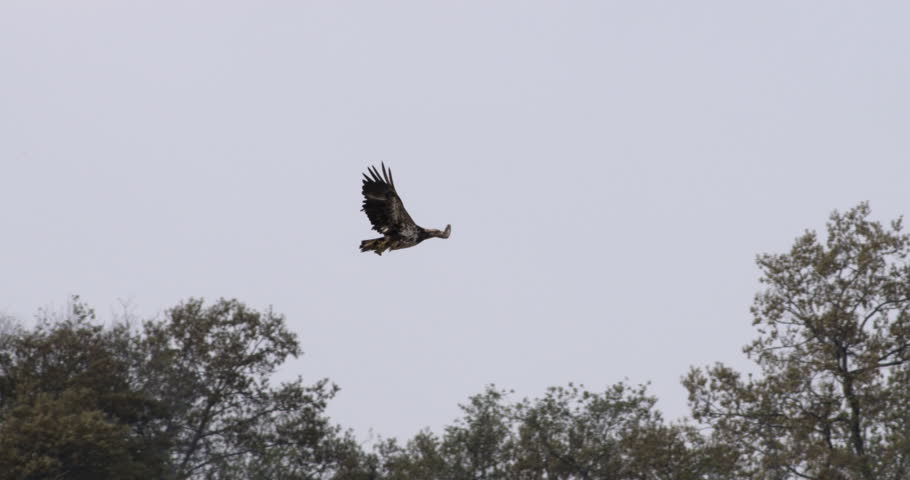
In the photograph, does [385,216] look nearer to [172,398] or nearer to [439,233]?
[439,233]

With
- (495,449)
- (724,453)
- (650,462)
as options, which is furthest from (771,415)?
(495,449)

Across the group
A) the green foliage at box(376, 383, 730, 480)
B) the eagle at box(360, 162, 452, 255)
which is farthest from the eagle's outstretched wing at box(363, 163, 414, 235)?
the green foliage at box(376, 383, 730, 480)

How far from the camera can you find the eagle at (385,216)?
19.2 m

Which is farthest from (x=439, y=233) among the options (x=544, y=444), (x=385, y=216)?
(x=544, y=444)

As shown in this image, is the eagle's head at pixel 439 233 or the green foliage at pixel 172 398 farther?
the green foliage at pixel 172 398

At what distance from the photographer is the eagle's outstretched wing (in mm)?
19250

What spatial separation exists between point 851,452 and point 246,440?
22.1 meters

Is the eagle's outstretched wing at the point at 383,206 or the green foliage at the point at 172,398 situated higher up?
the green foliage at the point at 172,398

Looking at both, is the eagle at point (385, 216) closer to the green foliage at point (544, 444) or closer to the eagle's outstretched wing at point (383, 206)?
the eagle's outstretched wing at point (383, 206)

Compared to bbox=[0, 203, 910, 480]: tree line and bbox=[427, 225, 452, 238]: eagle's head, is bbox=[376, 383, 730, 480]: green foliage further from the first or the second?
bbox=[427, 225, 452, 238]: eagle's head

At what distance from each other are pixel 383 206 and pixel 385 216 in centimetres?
17

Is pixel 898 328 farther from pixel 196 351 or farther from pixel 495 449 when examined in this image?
pixel 196 351

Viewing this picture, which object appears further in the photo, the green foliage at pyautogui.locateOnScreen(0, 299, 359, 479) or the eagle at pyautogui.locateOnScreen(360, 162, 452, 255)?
the green foliage at pyautogui.locateOnScreen(0, 299, 359, 479)

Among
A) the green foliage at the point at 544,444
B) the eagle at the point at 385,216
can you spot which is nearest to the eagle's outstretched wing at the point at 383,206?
the eagle at the point at 385,216
